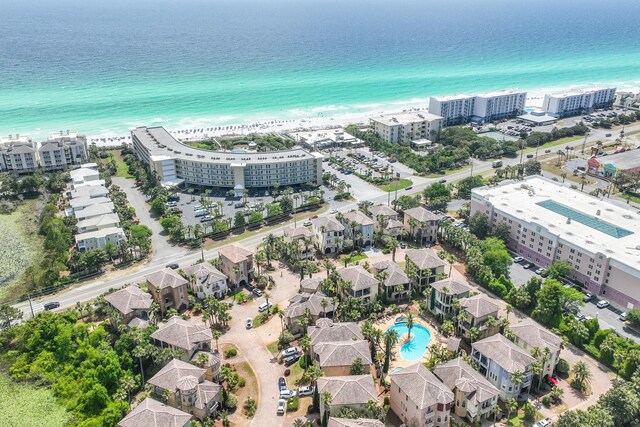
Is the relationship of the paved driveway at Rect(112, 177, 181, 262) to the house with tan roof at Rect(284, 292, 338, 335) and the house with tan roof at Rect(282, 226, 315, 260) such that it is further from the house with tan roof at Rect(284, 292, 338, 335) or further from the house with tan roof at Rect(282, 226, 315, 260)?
Answer: the house with tan roof at Rect(284, 292, 338, 335)

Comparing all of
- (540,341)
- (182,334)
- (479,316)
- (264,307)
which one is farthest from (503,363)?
(182,334)

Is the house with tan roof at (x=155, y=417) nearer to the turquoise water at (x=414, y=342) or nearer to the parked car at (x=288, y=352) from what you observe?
the parked car at (x=288, y=352)

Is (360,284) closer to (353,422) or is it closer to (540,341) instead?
(540,341)

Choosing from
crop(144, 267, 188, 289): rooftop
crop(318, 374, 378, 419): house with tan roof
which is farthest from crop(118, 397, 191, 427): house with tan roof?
crop(144, 267, 188, 289): rooftop

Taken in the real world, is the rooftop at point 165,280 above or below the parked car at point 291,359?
above

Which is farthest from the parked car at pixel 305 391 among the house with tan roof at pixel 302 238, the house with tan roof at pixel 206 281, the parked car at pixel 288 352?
the house with tan roof at pixel 302 238

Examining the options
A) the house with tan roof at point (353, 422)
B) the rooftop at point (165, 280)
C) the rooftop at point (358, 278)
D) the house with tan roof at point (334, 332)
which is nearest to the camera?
the house with tan roof at point (353, 422)

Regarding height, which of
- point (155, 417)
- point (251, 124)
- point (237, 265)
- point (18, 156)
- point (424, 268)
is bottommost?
point (155, 417)
